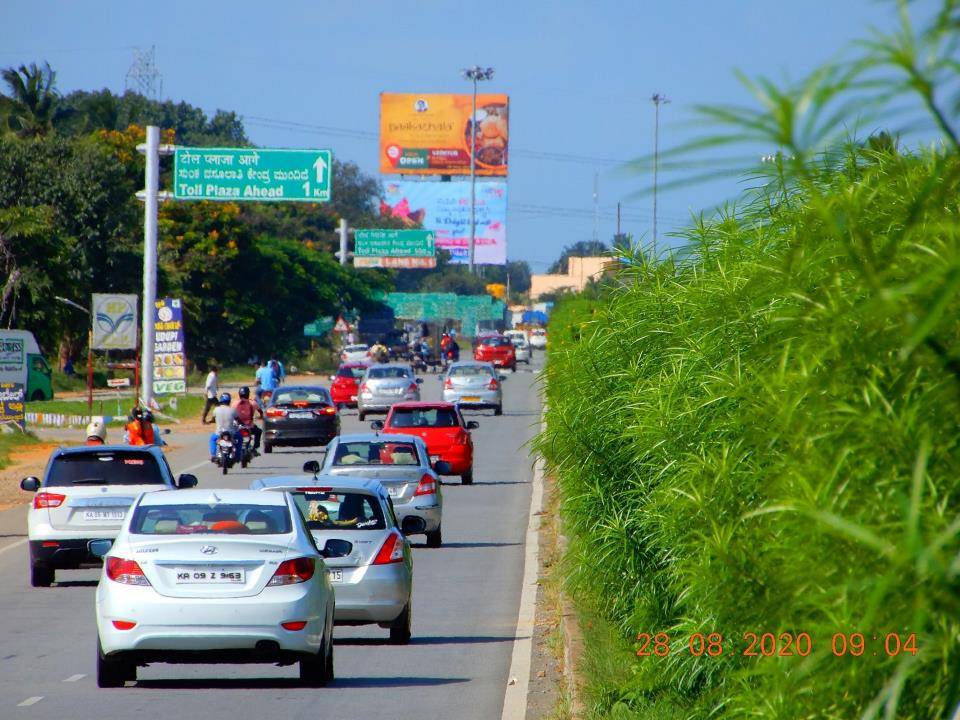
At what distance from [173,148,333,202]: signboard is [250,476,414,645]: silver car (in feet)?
87.6

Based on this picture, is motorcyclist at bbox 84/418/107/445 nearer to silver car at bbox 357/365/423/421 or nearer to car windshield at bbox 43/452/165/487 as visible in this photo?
car windshield at bbox 43/452/165/487

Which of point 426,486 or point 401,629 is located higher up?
point 426,486

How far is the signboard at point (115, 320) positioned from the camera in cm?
4112

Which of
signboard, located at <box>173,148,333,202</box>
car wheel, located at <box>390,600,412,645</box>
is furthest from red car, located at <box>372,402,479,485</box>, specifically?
car wheel, located at <box>390,600,412,645</box>

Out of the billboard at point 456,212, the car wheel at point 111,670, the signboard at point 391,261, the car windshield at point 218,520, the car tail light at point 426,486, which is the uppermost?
the billboard at point 456,212

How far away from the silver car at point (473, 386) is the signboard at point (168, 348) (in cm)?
1137

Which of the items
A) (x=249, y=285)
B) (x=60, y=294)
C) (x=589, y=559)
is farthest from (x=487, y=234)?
(x=589, y=559)

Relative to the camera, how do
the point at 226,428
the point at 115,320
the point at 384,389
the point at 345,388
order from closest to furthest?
the point at 226,428, the point at 115,320, the point at 384,389, the point at 345,388

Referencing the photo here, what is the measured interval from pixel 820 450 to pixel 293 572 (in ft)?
24.2

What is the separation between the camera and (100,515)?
18.3 metres

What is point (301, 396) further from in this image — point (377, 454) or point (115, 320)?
point (377, 454)

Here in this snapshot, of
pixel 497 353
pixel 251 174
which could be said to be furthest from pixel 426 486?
pixel 497 353

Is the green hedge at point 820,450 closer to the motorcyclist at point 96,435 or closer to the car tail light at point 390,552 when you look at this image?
the car tail light at point 390,552
